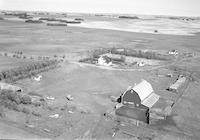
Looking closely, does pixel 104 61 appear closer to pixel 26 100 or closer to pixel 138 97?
pixel 26 100

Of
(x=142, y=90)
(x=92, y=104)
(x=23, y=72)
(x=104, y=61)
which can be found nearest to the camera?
(x=142, y=90)

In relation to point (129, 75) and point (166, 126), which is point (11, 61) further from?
point (166, 126)

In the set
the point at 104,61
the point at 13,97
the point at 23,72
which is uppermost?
the point at 104,61

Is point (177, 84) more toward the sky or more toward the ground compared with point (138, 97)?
more toward the ground

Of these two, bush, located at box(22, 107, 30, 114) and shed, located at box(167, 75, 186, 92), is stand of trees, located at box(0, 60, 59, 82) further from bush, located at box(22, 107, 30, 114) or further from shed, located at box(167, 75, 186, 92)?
shed, located at box(167, 75, 186, 92)

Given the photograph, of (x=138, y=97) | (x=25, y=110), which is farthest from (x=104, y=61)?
(x=25, y=110)

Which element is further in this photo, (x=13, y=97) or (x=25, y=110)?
(x=13, y=97)

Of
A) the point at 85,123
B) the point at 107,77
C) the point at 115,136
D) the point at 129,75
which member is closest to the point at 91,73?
the point at 107,77

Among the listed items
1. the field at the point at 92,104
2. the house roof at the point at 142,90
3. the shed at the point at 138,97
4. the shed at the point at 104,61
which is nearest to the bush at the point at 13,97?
the field at the point at 92,104
